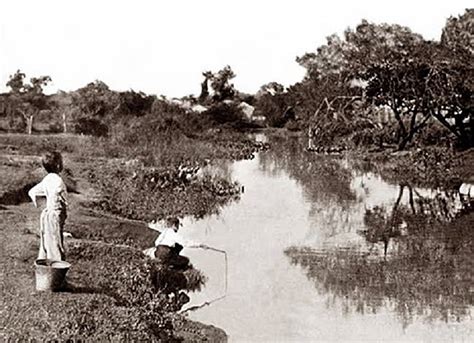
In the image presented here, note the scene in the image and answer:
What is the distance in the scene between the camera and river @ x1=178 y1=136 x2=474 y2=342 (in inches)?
214

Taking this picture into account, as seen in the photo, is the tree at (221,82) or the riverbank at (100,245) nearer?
the riverbank at (100,245)

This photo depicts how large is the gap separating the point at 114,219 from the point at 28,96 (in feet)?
5.13

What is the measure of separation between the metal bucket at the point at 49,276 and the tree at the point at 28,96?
6.88 feet

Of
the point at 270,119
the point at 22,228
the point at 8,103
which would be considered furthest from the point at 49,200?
the point at 270,119

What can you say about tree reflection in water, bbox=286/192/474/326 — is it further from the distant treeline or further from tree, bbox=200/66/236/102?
tree, bbox=200/66/236/102

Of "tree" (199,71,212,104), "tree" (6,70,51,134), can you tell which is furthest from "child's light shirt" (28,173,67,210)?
"tree" (199,71,212,104)

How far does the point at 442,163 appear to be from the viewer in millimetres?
10078

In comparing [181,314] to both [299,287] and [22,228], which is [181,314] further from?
[22,228]

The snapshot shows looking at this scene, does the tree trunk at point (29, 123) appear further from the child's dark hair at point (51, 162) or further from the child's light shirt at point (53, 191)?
the child's light shirt at point (53, 191)

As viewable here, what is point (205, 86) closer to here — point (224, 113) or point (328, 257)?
point (224, 113)

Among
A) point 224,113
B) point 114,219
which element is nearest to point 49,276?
point 114,219

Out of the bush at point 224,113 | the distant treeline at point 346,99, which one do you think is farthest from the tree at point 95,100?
the bush at point 224,113

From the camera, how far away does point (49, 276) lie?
498 cm

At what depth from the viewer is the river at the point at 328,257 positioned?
17.8 ft
